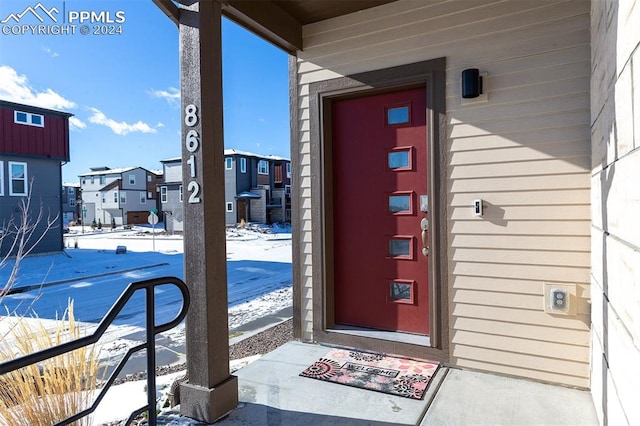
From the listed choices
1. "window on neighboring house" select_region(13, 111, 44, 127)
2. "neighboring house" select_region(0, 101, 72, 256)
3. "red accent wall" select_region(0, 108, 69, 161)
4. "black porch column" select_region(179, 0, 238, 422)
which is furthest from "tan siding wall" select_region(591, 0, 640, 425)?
"window on neighboring house" select_region(13, 111, 44, 127)

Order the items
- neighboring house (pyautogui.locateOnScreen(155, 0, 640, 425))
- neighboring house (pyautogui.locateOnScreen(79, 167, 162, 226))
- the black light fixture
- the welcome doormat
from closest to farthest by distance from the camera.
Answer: neighboring house (pyautogui.locateOnScreen(155, 0, 640, 425)), the welcome doormat, the black light fixture, neighboring house (pyautogui.locateOnScreen(79, 167, 162, 226))

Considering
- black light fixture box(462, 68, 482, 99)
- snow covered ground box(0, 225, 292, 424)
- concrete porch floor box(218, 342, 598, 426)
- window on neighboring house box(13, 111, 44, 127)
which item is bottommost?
snow covered ground box(0, 225, 292, 424)

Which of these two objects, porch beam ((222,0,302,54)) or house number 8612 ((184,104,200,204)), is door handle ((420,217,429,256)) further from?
porch beam ((222,0,302,54))

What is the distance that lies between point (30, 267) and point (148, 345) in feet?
37.1

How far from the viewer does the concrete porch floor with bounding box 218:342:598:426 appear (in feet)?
6.66

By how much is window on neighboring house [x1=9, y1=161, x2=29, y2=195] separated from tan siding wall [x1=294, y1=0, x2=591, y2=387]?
47.6 ft

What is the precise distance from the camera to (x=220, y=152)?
7.23 ft

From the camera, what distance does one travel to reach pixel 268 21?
111 inches

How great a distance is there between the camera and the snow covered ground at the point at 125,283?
3093 mm

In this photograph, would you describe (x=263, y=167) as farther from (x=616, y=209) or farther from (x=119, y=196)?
(x=616, y=209)

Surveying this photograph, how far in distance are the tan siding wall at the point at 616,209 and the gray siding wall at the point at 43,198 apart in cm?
1468

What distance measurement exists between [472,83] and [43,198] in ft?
49.7

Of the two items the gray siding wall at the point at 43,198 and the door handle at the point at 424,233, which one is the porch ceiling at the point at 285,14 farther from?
the gray siding wall at the point at 43,198

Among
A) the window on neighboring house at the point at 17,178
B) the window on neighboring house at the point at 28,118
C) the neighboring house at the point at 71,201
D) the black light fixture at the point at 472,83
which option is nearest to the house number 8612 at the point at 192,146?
the black light fixture at the point at 472,83
